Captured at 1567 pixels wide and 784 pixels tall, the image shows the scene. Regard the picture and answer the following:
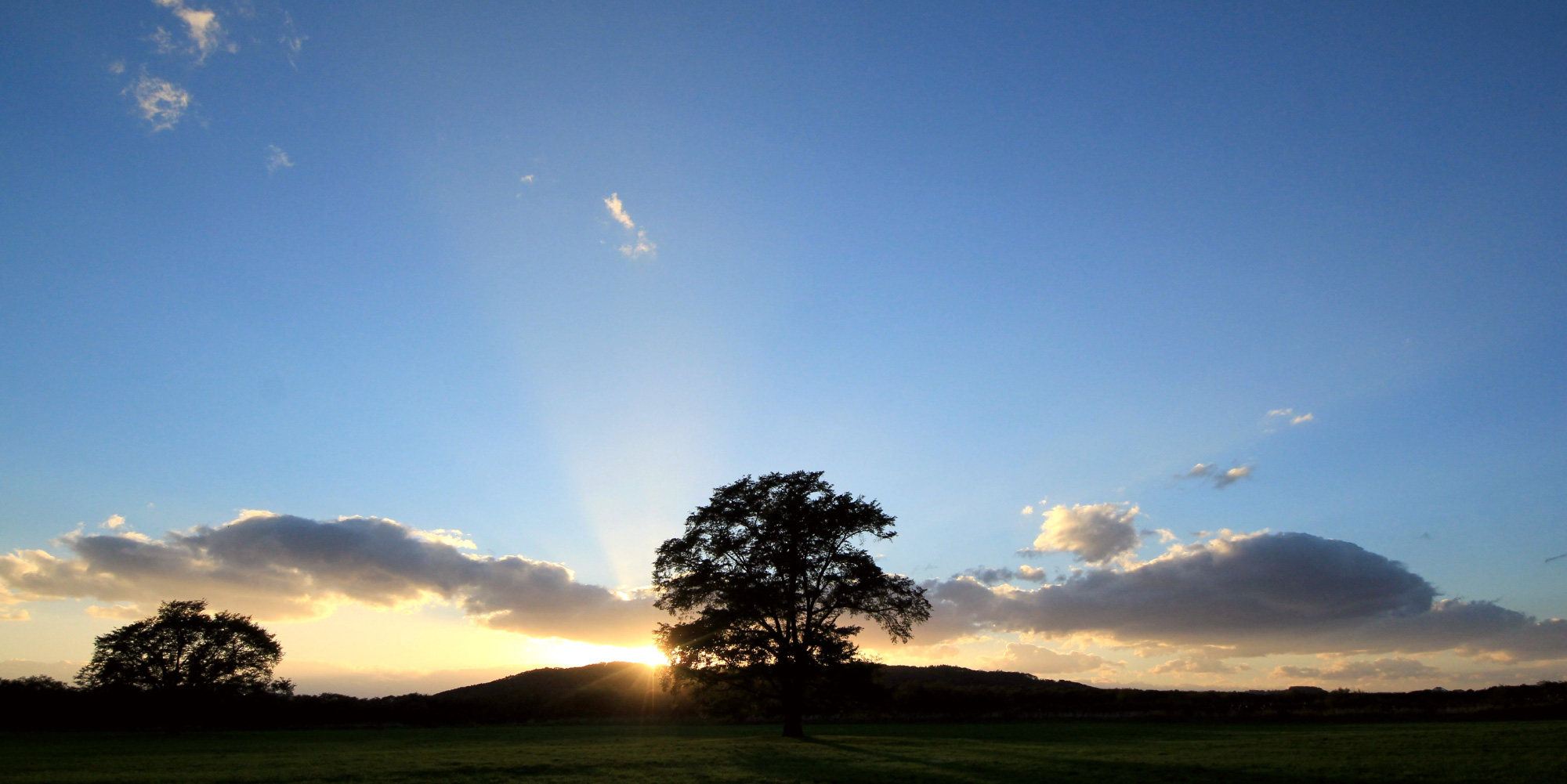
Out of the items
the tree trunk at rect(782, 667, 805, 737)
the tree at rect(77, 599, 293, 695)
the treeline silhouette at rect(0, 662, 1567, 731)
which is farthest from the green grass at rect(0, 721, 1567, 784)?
the tree at rect(77, 599, 293, 695)

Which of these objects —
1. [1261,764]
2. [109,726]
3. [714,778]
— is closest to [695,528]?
[714,778]

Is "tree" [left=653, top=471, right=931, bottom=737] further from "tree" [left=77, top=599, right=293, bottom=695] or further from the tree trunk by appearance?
"tree" [left=77, top=599, right=293, bottom=695]

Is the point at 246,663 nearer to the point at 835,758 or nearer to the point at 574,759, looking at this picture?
the point at 574,759

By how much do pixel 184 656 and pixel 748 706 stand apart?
57.0 meters

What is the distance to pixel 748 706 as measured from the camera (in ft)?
139

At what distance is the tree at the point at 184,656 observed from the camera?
65.9 metres

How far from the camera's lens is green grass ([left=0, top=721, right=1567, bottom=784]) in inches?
906

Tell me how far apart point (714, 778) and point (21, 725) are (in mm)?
86449

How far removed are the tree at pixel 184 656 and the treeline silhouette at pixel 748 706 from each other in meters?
0.98

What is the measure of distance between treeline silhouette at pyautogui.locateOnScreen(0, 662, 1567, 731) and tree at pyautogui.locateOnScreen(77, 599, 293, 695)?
3.22 ft

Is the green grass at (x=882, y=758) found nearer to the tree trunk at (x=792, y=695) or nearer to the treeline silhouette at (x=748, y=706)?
the tree trunk at (x=792, y=695)

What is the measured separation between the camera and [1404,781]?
20.3 meters

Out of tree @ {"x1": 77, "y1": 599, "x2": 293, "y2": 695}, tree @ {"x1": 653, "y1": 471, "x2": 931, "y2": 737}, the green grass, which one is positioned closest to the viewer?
the green grass

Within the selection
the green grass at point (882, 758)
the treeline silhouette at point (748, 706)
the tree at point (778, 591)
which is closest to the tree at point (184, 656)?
the treeline silhouette at point (748, 706)
